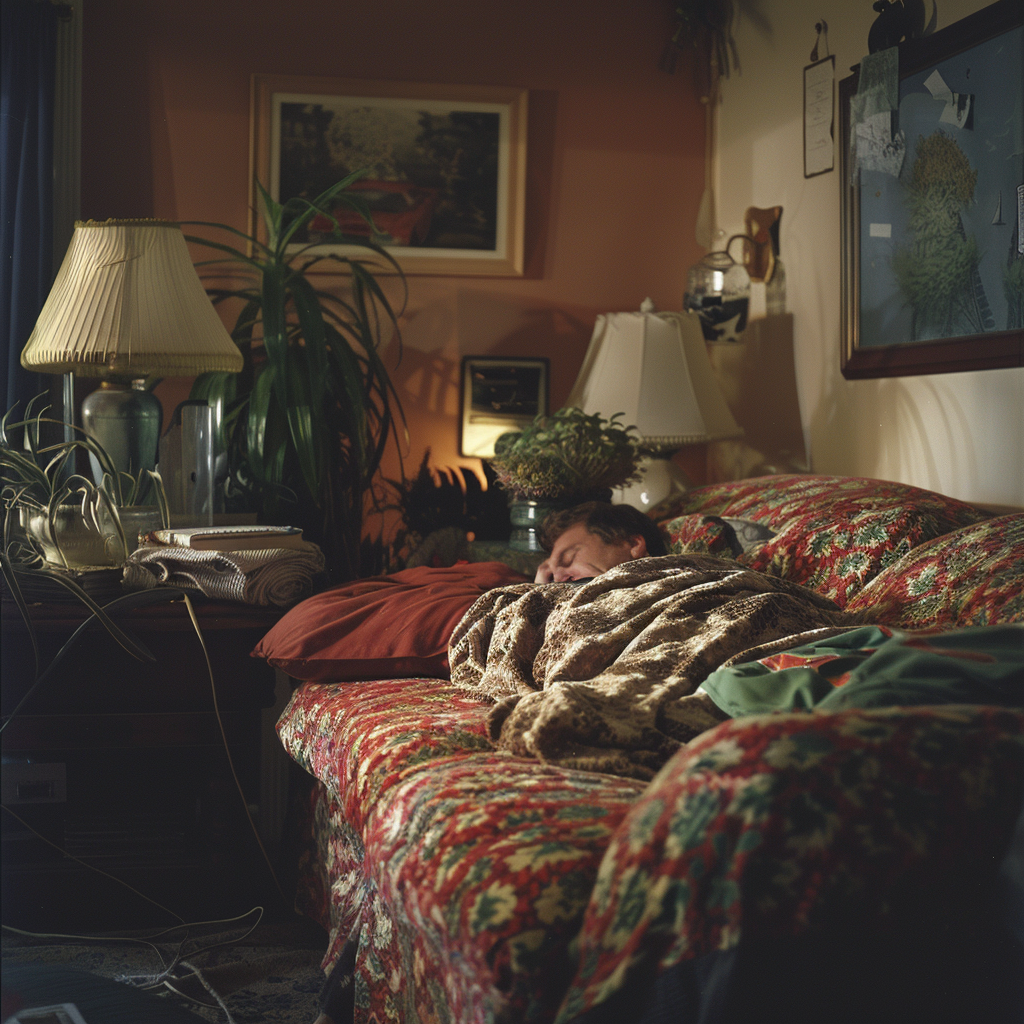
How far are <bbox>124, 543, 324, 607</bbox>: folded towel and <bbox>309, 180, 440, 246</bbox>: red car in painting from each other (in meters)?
1.26

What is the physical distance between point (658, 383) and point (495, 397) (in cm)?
56

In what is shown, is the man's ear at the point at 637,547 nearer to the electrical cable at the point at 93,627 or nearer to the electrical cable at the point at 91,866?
the electrical cable at the point at 93,627

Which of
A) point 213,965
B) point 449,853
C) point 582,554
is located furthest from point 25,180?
point 449,853

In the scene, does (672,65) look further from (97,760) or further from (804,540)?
(97,760)

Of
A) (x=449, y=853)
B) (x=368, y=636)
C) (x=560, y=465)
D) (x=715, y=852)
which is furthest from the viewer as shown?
(x=560, y=465)

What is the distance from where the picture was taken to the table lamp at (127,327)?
1.89m

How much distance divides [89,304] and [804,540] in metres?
1.38

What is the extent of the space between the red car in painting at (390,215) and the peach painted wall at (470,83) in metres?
0.13

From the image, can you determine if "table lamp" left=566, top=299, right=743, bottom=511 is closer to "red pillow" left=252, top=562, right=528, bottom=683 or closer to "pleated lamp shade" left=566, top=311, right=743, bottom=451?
"pleated lamp shade" left=566, top=311, right=743, bottom=451

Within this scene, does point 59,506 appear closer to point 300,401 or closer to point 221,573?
point 221,573

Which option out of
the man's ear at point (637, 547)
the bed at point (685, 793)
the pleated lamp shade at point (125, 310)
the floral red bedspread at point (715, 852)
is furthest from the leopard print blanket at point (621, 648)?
the pleated lamp shade at point (125, 310)

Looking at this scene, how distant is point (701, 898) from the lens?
0.70 meters

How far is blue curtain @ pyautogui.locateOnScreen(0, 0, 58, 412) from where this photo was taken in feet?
8.16

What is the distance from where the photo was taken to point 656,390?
2.48 meters
